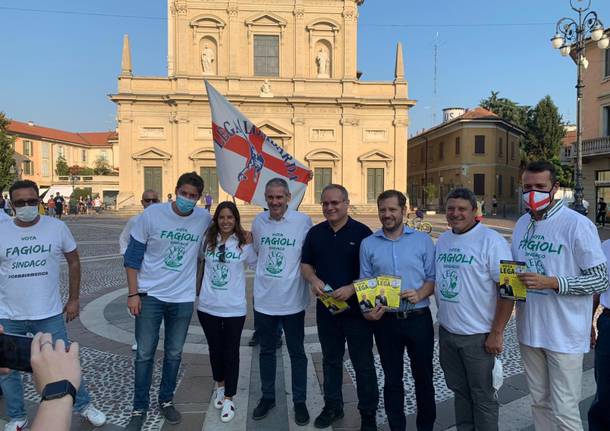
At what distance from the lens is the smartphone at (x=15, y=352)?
1.53 metres

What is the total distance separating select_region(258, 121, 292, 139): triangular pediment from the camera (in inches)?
1465

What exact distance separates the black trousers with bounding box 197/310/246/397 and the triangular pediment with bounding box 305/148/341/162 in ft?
112

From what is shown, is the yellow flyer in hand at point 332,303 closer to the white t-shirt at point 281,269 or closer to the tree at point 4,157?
the white t-shirt at point 281,269

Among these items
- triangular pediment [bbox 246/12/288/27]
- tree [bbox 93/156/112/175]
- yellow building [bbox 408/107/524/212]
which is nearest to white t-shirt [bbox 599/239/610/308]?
triangular pediment [bbox 246/12/288/27]

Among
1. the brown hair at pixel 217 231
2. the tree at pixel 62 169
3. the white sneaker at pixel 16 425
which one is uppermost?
the tree at pixel 62 169

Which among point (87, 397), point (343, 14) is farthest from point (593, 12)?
point (343, 14)

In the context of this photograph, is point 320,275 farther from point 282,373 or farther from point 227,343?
point 282,373

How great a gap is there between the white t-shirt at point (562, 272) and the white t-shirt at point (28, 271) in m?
3.77

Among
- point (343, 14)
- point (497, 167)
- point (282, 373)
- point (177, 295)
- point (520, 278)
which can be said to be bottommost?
point (282, 373)

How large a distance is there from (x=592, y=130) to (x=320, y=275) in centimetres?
3178

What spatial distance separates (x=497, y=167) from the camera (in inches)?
1698

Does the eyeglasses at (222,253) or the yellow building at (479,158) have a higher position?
the yellow building at (479,158)

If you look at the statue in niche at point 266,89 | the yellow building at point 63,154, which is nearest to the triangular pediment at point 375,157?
the statue in niche at point 266,89

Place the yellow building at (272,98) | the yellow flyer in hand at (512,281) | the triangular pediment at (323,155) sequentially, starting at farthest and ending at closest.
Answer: the triangular pediment at (323,155)
the yellow building at (272,98)
the yellow flyer in hand at (512,281)
